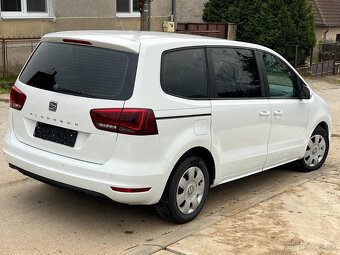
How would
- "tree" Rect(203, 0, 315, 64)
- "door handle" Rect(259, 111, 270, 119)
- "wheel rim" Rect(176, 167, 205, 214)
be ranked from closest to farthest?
"wheel rim" Rect(176, 167, 205, 214) → "door handle" Rect(259, 111, 270, 119) → "tree" Rect(203, 0, 315, 64)

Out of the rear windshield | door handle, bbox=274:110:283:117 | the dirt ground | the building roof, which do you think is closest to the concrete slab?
the dirt ground

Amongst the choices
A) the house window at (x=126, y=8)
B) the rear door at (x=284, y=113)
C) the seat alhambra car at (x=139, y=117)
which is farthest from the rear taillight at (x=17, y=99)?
the house window at (x=126, y=8)

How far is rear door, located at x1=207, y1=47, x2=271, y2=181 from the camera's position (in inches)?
193

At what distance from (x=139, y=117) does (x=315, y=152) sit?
336cm

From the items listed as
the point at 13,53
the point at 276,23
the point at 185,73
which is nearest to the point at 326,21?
the point at 276,23

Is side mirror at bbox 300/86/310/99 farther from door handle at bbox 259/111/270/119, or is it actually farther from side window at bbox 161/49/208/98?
side window at bbox 161/49/208/98

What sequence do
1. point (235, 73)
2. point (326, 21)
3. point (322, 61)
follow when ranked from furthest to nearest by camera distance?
point (326, 21) → point (322, 61) → point (235, 73)

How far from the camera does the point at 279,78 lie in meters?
5.91

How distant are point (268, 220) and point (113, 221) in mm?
1426

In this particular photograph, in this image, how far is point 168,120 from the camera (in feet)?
14.1

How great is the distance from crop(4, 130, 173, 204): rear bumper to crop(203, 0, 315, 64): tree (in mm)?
13813

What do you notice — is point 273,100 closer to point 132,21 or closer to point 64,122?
point 64,122

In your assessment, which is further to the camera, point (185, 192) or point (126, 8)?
point (126, 8)

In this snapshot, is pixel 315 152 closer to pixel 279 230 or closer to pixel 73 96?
pixel 279 230
